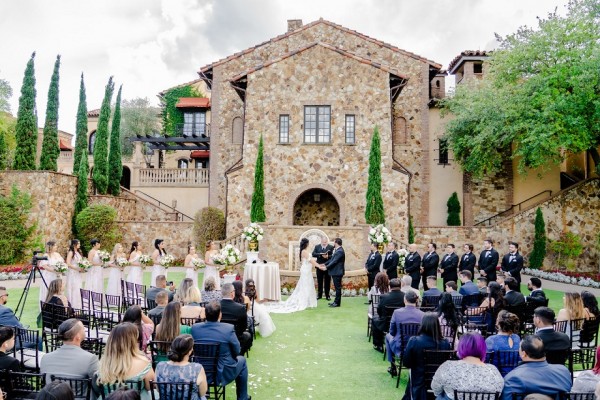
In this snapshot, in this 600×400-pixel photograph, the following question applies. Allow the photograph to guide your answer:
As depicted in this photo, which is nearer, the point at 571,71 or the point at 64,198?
the point at 571,71

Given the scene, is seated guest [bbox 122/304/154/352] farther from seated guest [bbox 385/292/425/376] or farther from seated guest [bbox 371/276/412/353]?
seated guest [bbox 371/276/412/353]

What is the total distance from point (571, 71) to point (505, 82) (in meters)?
3.91

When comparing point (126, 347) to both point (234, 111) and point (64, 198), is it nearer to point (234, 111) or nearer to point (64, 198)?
point (64, 198)

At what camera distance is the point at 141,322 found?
7.11 meters

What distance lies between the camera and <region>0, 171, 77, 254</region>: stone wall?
2398 cm

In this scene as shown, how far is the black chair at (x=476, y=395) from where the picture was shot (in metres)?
5.08

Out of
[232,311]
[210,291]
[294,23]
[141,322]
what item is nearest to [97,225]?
[294,23]

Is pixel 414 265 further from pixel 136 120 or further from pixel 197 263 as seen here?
pixel 136 120

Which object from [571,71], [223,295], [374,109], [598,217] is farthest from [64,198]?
[598,217]

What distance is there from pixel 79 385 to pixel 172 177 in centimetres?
2785

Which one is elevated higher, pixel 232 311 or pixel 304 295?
pixel 232 311

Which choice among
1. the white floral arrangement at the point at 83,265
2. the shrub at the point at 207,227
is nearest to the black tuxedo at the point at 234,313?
the white floral arrangement at the point at 83,265

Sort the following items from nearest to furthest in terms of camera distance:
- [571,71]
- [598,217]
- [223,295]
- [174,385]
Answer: [174,385] < [223,295] < [571,71] < [598,217]

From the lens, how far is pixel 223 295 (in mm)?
8422
